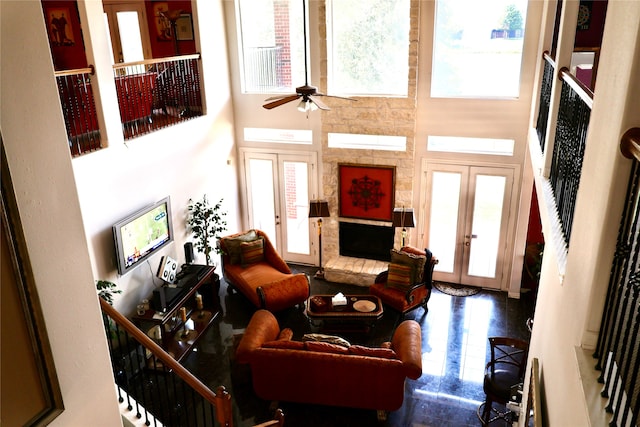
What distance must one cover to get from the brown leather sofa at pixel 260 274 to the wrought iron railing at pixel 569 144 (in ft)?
13.8

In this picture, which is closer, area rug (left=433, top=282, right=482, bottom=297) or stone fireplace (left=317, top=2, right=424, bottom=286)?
stone fireplace (left=317, top=2, right=424, bottom=286)

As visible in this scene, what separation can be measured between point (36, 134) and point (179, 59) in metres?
6.06

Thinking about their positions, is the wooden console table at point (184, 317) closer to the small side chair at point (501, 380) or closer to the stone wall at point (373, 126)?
the stone wall at point (373, 126)

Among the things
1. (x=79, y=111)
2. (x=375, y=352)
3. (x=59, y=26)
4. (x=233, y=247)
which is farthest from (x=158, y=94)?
(x=375, y=352)

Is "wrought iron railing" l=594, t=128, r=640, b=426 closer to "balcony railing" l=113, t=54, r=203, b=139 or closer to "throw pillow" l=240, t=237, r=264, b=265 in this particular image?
"balcony railing" l=113, t=54, r=203, b=139

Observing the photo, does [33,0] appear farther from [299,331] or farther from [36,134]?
[299,331]

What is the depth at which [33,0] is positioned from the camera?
1.77 metres

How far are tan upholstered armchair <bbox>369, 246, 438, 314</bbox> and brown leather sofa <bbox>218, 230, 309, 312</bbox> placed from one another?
1.22 meters

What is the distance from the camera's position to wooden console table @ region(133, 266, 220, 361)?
22.0 ft

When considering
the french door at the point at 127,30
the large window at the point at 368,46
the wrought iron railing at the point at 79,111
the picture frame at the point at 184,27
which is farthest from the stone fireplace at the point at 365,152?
the wrought iron railing at the point at 79,111

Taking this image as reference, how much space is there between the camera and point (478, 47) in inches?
300

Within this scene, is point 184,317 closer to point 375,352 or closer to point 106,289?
point 106,289

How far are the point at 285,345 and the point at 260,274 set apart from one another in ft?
8.01

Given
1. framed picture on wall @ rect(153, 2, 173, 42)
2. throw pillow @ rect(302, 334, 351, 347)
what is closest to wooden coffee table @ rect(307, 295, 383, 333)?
throw pillow @ rect(302, 334, 351, 347)
